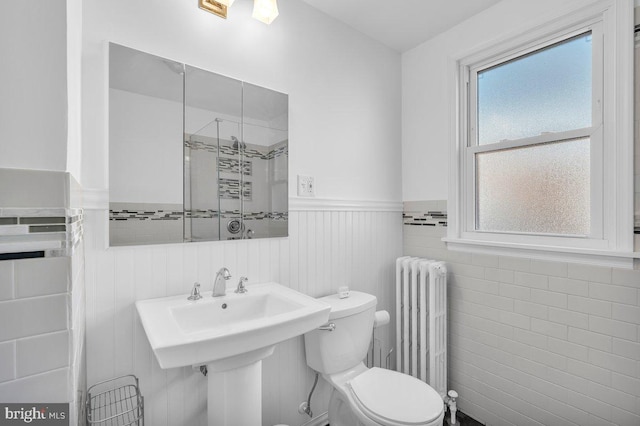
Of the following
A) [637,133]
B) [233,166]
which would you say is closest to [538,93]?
[637,133]

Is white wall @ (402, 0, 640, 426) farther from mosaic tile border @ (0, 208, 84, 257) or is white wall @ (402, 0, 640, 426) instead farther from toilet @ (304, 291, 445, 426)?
mosaic tile border @ (0, 208, 84, 257)

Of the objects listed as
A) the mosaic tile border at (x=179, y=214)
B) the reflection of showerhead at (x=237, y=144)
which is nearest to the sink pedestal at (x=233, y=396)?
the mosaic tile border at (x=179, y=214)

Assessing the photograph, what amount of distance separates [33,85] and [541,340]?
86.5 inches

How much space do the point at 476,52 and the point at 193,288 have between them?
205 cm

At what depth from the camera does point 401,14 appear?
1.83 meters

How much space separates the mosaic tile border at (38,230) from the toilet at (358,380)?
1.14 metres

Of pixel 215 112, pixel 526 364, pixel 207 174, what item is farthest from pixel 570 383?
pixel 215 112

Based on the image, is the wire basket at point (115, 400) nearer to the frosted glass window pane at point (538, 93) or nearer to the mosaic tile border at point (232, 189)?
the mosaic tile border at point (232, 189)

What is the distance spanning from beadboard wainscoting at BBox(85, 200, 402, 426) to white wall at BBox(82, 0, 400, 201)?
222mm

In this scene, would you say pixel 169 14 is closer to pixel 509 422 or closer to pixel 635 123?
pixel 635 123

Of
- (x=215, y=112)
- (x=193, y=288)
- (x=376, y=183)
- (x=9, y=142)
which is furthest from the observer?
(x=376, y=183)

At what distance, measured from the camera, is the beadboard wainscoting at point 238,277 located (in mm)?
1146

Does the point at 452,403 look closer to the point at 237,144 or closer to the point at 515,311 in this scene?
the point at 515,311

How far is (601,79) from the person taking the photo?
1440 millimetres
